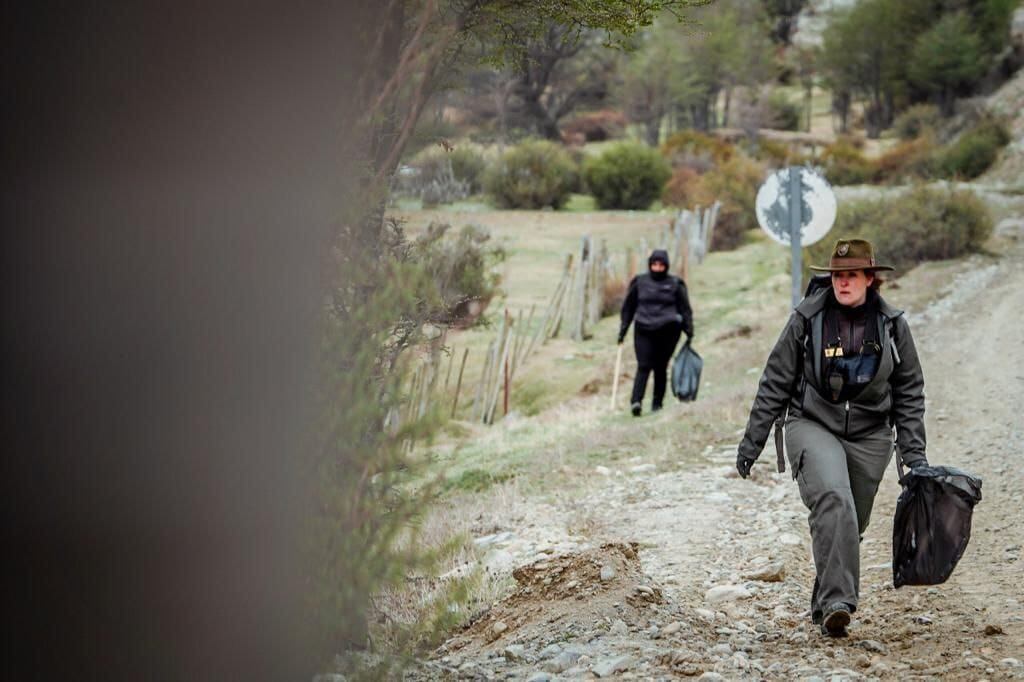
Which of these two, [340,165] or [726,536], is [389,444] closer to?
[340,165]

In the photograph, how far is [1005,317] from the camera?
15352 mm

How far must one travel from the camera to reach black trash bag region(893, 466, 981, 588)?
4.93 metres

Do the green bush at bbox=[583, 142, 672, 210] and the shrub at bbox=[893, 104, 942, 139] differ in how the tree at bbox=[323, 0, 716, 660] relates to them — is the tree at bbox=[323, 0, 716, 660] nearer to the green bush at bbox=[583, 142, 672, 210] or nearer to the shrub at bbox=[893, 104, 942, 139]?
the green bush at bbox=[583, 142, 672, 210]

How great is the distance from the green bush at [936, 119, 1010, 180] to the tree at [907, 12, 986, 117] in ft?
37.3

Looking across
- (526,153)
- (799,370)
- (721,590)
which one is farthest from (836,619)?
(526,153)

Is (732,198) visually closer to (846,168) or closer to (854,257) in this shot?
(846,168)

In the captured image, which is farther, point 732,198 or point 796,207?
point 732,198

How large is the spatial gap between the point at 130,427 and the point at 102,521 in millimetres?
240

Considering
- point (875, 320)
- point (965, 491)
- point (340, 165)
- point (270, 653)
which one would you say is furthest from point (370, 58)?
point (965, 491)

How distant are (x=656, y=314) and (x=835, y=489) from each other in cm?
695

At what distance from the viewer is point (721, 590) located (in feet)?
20.4

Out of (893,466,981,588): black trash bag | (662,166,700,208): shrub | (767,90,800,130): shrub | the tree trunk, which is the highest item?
(767,90,800,130): shrub

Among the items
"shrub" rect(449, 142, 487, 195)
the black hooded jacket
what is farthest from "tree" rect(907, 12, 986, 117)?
the black hooded jacket

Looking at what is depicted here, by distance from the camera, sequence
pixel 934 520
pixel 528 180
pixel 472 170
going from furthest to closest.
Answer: pixel 528 180
pixel 472 170
pixel 934 520
